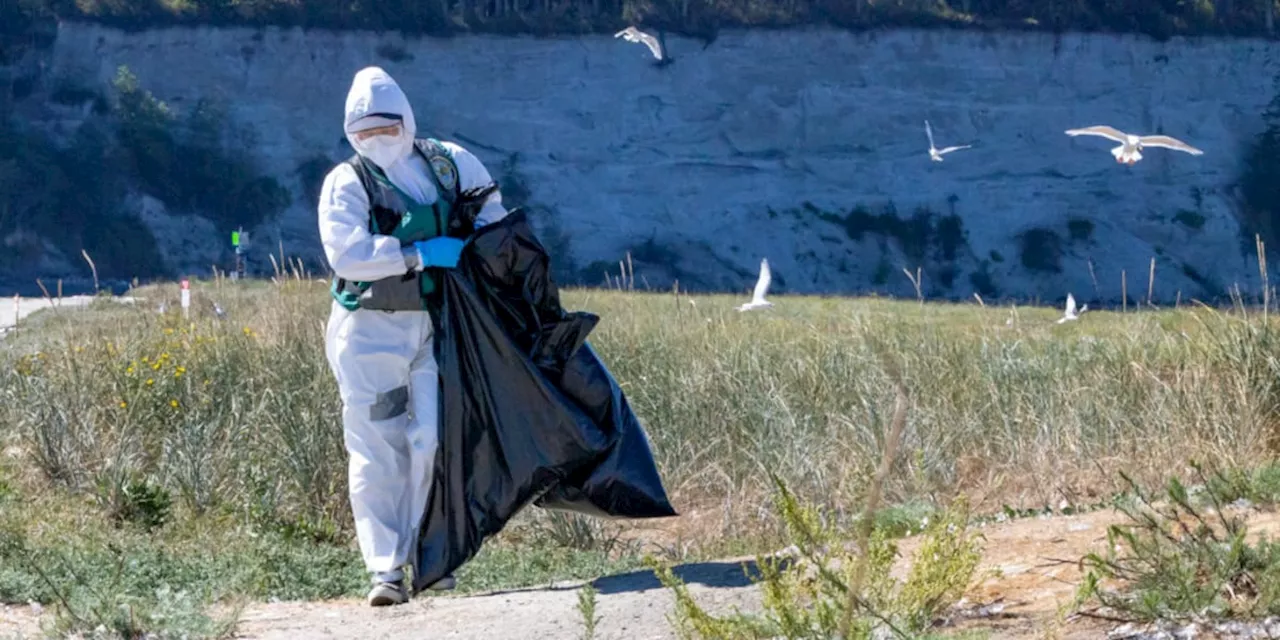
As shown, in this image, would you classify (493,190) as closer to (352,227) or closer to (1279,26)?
(352,227)

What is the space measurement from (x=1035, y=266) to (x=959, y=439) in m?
30.0

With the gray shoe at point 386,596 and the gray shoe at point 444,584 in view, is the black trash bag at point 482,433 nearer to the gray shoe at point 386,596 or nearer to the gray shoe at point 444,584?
A: the gray shoe at point 444,584

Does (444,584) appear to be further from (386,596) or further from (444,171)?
(444,171)

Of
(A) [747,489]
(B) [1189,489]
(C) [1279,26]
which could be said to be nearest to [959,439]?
(A) [747,489]

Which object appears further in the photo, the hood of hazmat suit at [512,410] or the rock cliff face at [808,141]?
the rock cliff face at [808,141]

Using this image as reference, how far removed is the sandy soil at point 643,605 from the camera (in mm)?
5246

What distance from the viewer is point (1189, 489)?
7180mm

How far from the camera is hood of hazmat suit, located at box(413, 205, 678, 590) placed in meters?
6.56

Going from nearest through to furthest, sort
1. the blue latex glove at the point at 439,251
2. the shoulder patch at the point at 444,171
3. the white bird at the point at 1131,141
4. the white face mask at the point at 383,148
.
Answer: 1. the blue latex glove at the point at 439,251
2. the white face mask at the point at 383,148
3. the shoulder patch at the point at 444,171
4. the white bird at the point at 1131,141

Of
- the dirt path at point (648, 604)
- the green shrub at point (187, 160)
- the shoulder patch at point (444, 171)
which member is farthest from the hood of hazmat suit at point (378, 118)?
the green shrub at point (187, 160)

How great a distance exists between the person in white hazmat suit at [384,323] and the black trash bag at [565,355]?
0.18m

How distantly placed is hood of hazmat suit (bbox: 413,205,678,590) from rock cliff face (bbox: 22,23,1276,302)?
103 feet

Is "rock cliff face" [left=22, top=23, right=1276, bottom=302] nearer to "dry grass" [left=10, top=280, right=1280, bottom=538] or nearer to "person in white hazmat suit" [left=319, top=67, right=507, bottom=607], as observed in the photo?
"dry grass" [left=10, top=280, right=1280, bottom=538]

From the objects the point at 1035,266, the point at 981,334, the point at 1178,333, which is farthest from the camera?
the point at 1035,266
